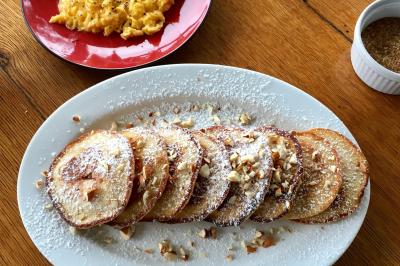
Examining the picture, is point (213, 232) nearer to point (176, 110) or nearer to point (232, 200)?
point (232, 200)

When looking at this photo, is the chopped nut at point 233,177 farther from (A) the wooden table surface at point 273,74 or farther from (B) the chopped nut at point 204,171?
(A) the wooden table surface at point 273,74

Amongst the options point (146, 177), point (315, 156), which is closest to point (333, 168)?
point (315, 156)

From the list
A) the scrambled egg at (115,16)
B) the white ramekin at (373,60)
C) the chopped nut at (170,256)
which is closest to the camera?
the chopped nut at (170,256)

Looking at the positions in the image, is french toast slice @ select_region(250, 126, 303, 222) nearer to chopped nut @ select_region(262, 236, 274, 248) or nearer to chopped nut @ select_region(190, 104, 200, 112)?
chopped nut @ select_region(262, 236, 274, 248)

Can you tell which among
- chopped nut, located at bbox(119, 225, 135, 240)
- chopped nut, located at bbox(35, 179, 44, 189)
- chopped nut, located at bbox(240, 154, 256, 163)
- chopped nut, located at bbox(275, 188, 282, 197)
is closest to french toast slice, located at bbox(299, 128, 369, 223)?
chopped nut, located at bbox(275, 188, 282, 197)

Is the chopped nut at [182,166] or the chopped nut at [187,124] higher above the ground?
the chopped nut at [182,166]

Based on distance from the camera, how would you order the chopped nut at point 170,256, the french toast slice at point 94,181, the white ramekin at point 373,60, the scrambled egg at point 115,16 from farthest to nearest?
the scrambled egg at point 115,16 → the white ramekin at point 373,60 → the chopped nut at point 170,256 → the french toast slice at point 94,181


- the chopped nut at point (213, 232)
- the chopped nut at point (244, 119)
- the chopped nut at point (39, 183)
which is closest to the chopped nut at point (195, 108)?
the chopped nut at point (244, 119)
